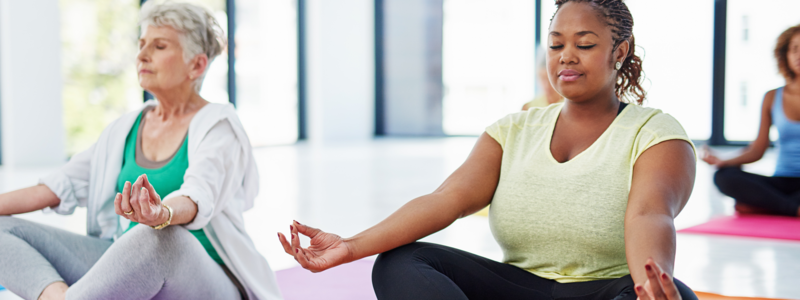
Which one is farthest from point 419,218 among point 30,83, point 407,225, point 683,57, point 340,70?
point 340,70

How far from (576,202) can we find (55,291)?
103cm

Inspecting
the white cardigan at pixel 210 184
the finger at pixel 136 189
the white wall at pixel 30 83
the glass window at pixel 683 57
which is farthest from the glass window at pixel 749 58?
the finger at pixel 136 189

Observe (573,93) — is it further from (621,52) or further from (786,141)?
(786,141)

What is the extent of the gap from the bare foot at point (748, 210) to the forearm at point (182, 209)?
113 inches

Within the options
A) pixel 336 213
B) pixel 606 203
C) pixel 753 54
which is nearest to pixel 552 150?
pixel 606 203

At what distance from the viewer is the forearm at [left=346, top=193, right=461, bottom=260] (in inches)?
51.8

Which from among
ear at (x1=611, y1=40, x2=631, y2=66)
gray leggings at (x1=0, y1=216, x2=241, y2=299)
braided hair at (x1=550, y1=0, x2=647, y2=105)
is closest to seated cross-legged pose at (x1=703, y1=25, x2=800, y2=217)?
braided hair at (x1=550, y1=0, x2=647, y2=105)

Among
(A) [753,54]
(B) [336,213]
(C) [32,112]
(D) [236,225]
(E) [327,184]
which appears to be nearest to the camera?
(D) [236,225]

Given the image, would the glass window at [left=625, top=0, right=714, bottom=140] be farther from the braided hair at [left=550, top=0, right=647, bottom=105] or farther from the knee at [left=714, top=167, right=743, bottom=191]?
the braided hair at [left=550, top=0, right=647, bottom=105]

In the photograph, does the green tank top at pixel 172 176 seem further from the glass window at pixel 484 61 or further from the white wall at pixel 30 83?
the glass window at pixel 484 61

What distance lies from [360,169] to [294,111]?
3.45 meters

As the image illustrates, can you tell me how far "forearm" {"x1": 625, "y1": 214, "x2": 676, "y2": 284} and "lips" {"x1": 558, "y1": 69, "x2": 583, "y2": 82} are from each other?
1.00 ft

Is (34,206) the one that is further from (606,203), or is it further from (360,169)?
(360,169)

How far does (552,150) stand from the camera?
1386 millimetres
